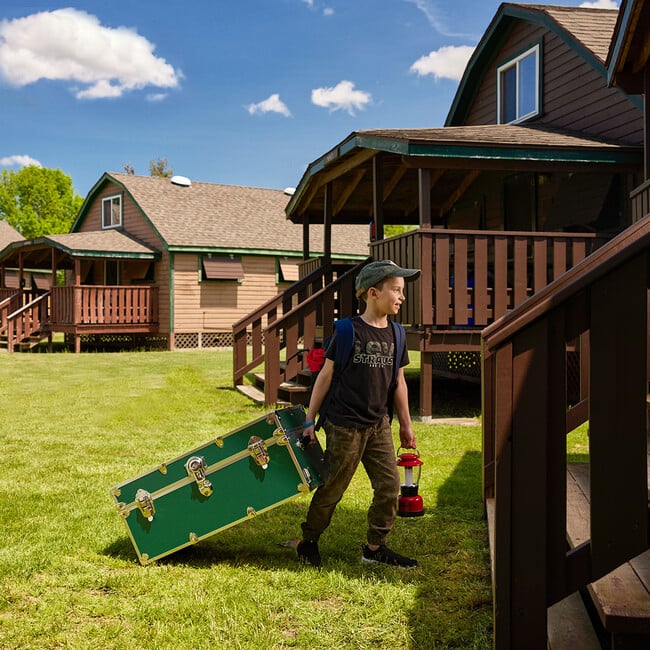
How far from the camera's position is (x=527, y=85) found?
46.0ft

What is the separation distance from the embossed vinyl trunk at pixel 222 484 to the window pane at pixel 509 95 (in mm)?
11749

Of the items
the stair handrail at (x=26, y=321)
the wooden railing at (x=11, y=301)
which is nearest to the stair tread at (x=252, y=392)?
the stair handrail at (x=26, y=321)

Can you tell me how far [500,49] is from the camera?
48.4ft

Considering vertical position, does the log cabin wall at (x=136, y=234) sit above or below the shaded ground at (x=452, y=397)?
above

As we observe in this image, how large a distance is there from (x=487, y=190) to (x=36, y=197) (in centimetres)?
5003

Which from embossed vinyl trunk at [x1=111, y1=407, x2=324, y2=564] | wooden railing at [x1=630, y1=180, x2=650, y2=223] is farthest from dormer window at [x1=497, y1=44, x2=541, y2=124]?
embossed vinyl trunk at [x1=111, y1=407, x2=324, y2=564]

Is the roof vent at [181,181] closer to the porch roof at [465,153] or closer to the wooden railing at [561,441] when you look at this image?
the porch roof at [465,153]

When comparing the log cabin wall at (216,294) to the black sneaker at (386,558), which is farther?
the log cabin wall at (216,294)

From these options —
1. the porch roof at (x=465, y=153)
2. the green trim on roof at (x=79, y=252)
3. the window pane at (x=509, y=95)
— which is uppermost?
the window pane at (x=509, y=95)

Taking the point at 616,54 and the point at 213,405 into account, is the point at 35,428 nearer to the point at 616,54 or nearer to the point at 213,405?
the point at 213,405

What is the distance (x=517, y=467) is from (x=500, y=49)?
13.7 metres

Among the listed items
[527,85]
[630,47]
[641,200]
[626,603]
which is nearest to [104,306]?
[527,85]

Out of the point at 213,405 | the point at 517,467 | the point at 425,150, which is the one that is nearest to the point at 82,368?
the point at 213,405

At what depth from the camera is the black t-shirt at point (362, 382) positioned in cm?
408
